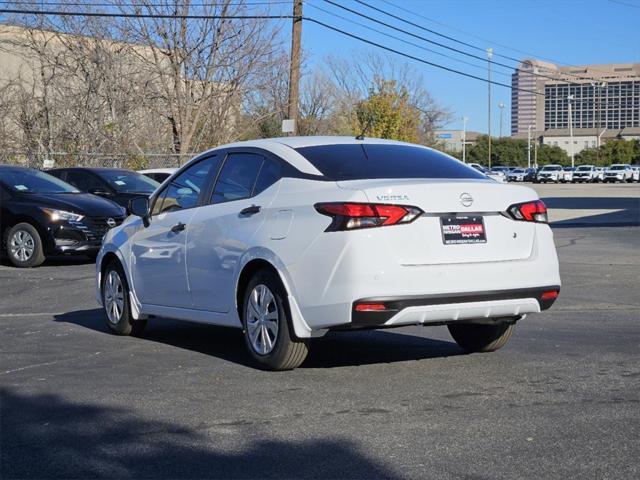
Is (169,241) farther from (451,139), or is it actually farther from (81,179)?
(451,139)

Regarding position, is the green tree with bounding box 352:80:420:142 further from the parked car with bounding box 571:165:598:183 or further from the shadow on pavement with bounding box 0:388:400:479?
the shadow on pavement with bounding box 0:388:400:479

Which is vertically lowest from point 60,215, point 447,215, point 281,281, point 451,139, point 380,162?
point 281,281

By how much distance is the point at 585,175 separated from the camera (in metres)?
92.5

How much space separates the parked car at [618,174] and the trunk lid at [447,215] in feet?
290

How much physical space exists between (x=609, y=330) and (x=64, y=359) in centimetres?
465

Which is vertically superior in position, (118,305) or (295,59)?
(295,59)

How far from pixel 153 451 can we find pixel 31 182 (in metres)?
12.9

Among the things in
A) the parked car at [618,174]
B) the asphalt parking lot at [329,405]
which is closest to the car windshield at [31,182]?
the asphalt parking lot at [329,405]

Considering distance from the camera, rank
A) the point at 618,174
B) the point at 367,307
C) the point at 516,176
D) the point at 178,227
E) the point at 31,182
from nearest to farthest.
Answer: the point at 367,307 → the point at 178,227 → the point at 31,182 → the point at 618,174 → the point at 516,176

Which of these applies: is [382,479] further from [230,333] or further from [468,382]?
[230,333]

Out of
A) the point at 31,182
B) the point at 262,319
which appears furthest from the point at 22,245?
the point at 262,319

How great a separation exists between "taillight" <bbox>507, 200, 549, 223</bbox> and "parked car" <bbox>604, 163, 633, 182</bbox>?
8817 centimetres

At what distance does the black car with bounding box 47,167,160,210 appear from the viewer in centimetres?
1947

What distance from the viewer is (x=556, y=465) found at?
15.5 ft
